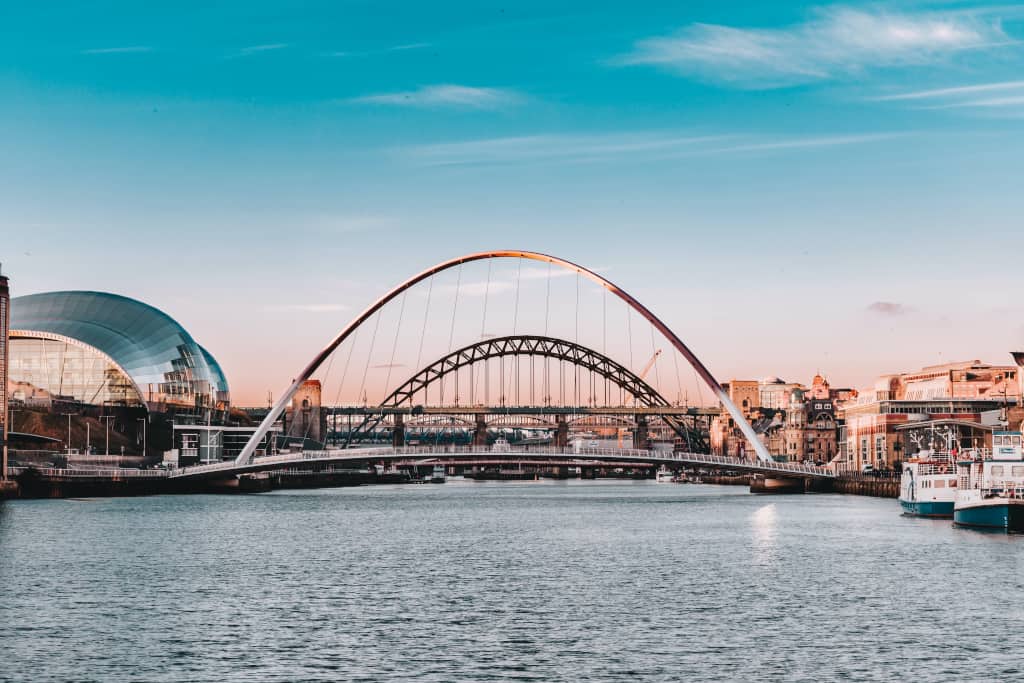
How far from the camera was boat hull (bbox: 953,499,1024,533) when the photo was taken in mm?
77050

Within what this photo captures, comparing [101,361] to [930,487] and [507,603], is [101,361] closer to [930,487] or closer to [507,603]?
[930,487]

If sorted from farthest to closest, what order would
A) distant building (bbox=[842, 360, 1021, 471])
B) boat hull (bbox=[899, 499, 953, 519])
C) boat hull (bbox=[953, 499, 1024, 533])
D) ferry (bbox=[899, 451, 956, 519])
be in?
distant building (bbox=[842, 360, 1021, 471]) < ferry (bbox=[899, 451, 956, 519]) < boat hull (bbox=[899, 499, 953, 519]) < boat hull (bbox=[953, 499, 1024, 533])

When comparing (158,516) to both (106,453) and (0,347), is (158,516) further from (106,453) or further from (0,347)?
(106,453)

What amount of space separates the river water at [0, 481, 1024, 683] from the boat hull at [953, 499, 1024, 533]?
1954 millimetres

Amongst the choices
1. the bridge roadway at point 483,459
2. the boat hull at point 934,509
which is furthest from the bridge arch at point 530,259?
the boat hull at point 934,509

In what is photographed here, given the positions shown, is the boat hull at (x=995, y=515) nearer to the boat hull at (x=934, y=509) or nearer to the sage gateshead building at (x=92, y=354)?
the boat hull at (x=934, y=509)

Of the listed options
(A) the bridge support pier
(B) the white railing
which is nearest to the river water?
(B) the white railing

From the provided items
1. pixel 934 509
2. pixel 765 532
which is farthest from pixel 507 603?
pixel 934 509

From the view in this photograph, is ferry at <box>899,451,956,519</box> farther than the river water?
Yes

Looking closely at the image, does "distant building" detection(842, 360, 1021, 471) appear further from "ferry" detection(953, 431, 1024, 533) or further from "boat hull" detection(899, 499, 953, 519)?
"ferry" detection(953, 431, 1024, 533)

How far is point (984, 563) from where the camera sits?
60.8 metres

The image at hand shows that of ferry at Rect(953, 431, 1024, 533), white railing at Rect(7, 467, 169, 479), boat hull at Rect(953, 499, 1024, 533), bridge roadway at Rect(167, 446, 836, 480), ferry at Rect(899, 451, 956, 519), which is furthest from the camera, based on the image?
bridge roadway at Rect(167, 446, 836, 480)

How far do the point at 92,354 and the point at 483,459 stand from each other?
6595cm

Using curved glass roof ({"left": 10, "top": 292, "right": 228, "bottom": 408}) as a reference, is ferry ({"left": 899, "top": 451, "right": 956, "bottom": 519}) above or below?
below
